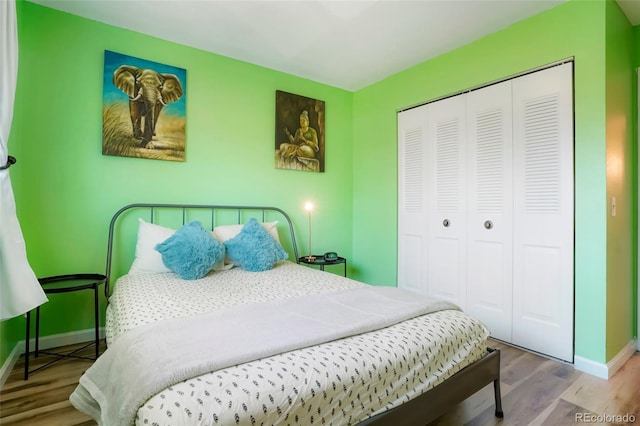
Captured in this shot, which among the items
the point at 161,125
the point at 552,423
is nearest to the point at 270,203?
the point at 161,125

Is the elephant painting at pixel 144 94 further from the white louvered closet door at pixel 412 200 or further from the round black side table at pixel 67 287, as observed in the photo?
the white louvered closet door at pixel 412 200

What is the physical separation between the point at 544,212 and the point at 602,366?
3.39ft

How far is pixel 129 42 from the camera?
2605 millimetres

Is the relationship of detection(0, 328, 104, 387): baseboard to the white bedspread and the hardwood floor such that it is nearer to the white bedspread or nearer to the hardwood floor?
the hardwood floor

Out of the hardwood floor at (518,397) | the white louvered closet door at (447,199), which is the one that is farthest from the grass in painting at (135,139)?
the white louvered closet door at (447,199)

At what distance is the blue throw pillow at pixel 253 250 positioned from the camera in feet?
8.35


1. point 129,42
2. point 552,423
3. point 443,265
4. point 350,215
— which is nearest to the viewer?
point 552,423

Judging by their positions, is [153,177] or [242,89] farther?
[242,89]

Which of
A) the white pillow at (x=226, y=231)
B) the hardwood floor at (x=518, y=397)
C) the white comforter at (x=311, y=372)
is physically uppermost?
the white pillow at (x=226, y=231)

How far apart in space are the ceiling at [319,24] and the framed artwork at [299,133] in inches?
17.7

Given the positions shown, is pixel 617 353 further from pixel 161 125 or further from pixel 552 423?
pixel 161 125

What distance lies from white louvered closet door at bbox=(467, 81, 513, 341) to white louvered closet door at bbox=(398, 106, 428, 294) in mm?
472

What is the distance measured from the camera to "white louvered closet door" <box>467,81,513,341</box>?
2533 mm

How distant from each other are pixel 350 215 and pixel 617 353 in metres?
2.59
